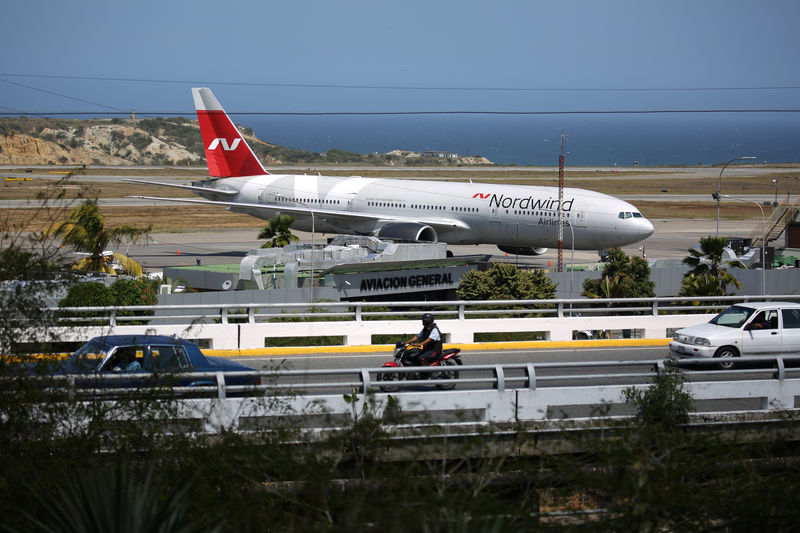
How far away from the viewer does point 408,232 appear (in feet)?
137

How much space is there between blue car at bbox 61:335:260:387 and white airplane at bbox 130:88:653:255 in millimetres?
21304

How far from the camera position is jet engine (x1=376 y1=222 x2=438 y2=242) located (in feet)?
136

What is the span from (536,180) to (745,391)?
329 ft

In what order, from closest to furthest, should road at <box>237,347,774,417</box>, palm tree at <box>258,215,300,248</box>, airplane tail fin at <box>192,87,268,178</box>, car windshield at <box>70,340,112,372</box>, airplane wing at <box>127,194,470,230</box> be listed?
car windshield at <box>70,340,112,372</box>, road at <box>237,347,774,417</box>, palm tree at <box>258,215,300,248</box>, airplane wing at <box>127,194,470,230</box>, airplane tail fin at <box>192,87,268,178</box>

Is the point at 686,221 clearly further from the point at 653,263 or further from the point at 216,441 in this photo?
the point at 216,441

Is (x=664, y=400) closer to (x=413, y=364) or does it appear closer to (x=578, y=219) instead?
(x=413, y=364)

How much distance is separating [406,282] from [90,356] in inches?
929

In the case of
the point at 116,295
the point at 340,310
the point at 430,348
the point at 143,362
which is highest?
the point at 116,295

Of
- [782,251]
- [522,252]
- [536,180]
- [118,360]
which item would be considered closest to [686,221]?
[782,251]

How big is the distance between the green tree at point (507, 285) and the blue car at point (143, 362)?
1940 cm

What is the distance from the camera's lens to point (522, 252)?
43625 millimetres

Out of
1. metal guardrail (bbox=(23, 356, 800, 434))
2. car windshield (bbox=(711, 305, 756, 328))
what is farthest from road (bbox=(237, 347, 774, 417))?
car windshield (bbox=(711, 305, 756, 328))

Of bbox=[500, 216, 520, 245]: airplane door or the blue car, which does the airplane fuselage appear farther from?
the blue car

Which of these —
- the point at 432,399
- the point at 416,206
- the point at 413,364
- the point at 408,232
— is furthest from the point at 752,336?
the point at 416,206
